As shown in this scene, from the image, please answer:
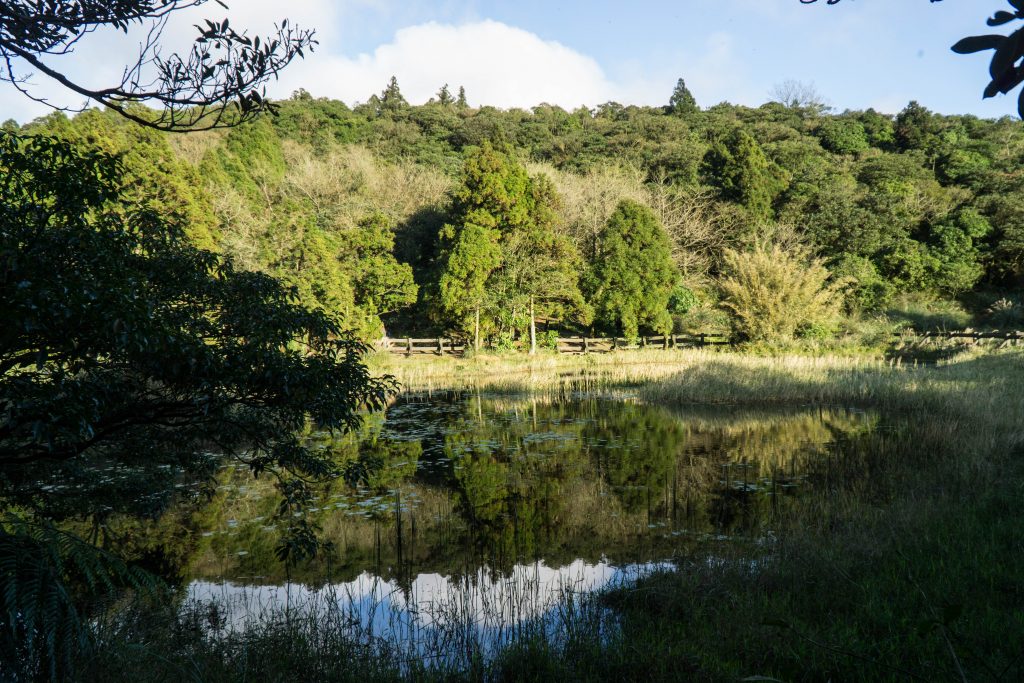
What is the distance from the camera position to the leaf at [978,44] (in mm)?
1774

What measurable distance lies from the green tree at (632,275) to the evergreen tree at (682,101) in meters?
34.2

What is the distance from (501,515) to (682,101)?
6356 cm

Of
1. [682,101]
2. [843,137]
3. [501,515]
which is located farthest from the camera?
[682,101]

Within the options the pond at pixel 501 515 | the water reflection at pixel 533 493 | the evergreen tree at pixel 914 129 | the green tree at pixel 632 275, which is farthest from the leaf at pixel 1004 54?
the evergreen tree at pixel 914 129

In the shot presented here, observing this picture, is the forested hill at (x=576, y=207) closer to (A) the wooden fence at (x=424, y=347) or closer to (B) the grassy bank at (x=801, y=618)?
(A) the wooden fence at (x=424, y=347)

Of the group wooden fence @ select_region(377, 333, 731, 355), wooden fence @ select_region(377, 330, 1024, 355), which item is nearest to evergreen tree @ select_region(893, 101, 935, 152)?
wooden fence @ select_region(377, 330, 1024, 355)

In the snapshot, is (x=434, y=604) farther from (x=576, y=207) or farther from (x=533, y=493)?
(x=576, y=207)

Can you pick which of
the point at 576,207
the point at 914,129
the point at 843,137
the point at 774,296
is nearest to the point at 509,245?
the point at 576,207

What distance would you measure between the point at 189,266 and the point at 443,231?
26.6 meters

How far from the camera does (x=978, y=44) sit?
178cm

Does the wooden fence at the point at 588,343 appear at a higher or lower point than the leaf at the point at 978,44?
lower

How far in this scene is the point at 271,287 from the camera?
233 inches

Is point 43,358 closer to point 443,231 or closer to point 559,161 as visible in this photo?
point 443,231

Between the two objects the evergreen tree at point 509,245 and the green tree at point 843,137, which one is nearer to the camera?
the evergreen tree at point 509,245
